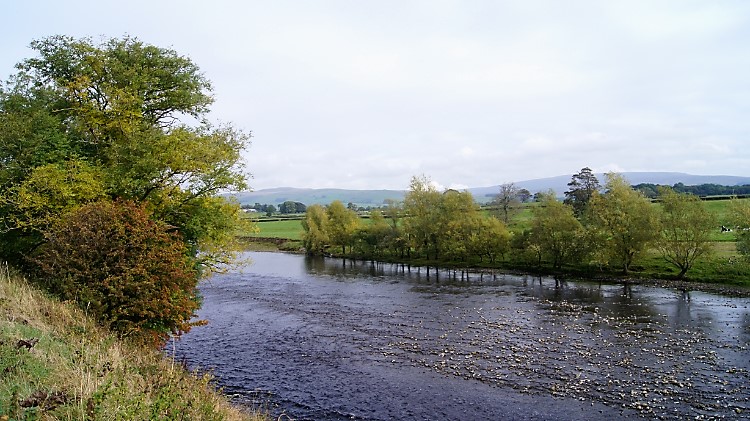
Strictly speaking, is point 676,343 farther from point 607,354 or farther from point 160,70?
point 160,70

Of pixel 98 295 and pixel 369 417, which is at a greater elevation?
pixel 98 295

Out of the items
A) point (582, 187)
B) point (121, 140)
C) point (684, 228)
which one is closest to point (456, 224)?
point (684, 228)

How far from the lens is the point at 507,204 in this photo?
82.1m

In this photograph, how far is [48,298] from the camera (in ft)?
40.8

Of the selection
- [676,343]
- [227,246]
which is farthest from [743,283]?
[227,246]

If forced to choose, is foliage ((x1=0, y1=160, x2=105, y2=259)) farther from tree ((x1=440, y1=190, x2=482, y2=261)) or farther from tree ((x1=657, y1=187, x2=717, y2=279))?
tree ((x1=657, y1=187, x2=717, y2=279))

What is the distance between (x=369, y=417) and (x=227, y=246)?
32.3 ft

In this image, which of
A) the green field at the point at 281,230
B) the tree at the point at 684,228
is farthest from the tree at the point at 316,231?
the tree at the point at 684,228

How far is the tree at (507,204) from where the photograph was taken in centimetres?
8119

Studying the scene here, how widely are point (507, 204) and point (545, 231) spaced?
1129 inches

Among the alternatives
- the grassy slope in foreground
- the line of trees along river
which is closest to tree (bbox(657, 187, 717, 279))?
the line of trees along river

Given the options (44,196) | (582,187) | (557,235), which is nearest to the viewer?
(44,196)

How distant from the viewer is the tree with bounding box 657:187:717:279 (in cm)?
4462

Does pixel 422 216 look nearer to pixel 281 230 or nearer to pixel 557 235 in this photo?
pixel 557 235
